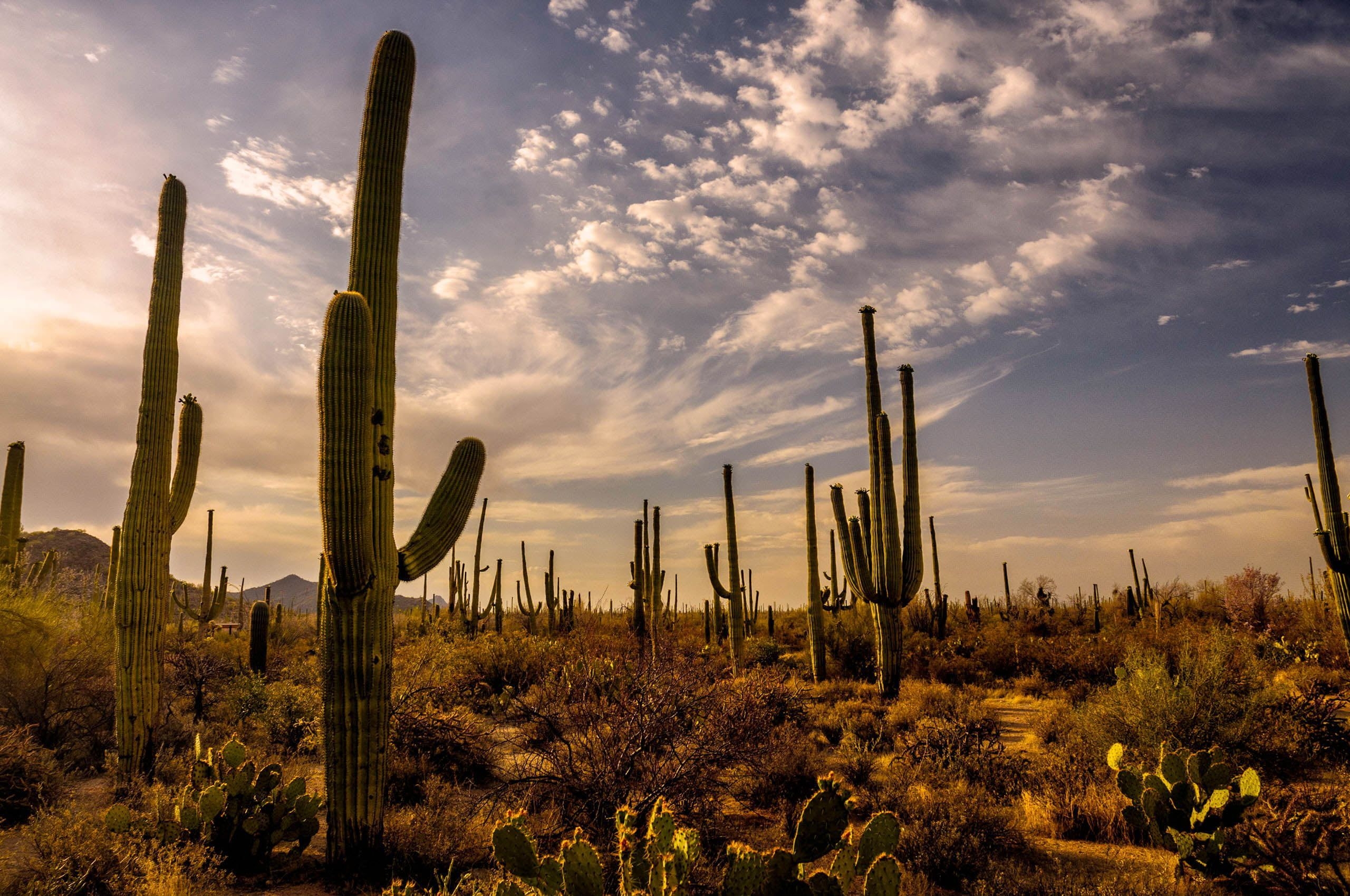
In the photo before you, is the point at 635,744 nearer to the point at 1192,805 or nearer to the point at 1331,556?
the point at 1192,805

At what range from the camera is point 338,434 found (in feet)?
22.0

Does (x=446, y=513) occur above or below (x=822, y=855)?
above

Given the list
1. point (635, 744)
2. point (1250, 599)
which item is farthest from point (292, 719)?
point (1250, 599)

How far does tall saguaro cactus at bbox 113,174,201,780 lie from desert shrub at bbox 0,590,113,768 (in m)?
1.40

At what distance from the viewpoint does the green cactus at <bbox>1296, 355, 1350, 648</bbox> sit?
13719 mm

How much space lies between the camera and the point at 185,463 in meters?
11.5

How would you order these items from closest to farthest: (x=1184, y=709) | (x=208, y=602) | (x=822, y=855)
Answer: (x=822, y=855) → (x=1184, y=709) → (x=208, y=602)

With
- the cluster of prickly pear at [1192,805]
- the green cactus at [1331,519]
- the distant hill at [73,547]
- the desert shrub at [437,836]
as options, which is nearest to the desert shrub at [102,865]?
the desert shrub at [437,836]

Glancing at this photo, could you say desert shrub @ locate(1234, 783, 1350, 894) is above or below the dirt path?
above

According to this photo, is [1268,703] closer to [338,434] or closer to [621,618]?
[338,434]

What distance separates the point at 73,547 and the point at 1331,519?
251 feet

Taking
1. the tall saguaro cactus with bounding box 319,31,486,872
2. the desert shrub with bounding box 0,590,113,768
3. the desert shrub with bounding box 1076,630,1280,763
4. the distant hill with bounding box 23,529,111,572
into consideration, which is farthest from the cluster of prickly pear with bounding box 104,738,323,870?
the distant hill with bounding box 23,529,111,572

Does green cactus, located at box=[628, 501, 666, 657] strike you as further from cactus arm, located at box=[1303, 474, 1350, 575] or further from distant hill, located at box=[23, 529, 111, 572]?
distant hill, located at box=[23, 529, 111, 572]

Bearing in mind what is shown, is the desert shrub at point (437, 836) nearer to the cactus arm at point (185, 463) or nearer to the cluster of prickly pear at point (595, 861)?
the cluster of prickly pear at point (595, 861)
